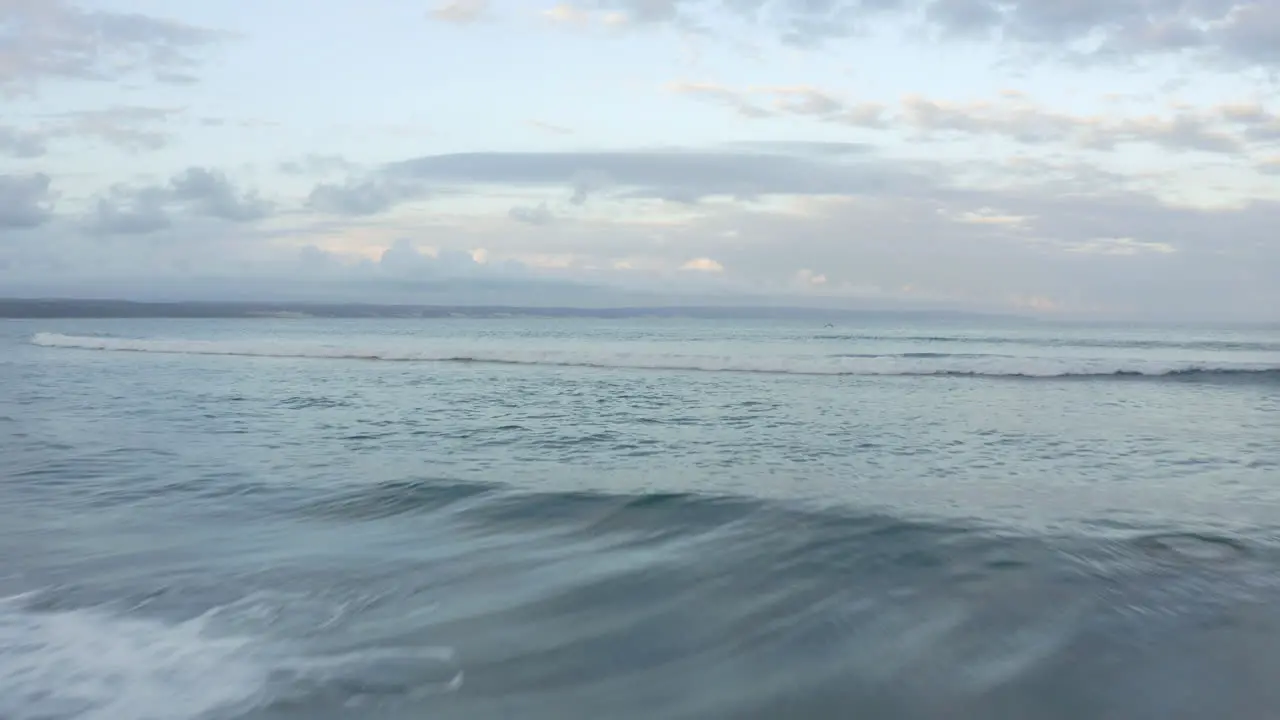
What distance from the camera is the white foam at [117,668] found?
16.3 ft

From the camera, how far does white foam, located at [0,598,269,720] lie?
4.96 meters

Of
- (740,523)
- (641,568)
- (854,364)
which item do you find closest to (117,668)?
(641,568)

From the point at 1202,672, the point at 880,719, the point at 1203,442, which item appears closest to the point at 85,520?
the point at 880,719

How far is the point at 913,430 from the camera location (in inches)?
554

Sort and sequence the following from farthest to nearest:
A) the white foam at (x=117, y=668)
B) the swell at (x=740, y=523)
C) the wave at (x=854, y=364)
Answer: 1. the wave at (x=854, y=364)
2. the swell at (x=740, y=523)
3. the white foam at (x=117, y=668)

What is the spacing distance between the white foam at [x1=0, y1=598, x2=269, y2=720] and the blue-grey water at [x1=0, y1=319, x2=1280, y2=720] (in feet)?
0.07

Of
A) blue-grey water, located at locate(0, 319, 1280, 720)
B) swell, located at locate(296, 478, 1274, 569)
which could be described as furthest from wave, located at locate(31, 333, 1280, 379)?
swell, located at locate(296, 478, 1274, 569)

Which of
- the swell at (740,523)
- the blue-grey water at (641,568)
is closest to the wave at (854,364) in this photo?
the blue-grey water at (641,568)

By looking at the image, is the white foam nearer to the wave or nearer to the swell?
the swell

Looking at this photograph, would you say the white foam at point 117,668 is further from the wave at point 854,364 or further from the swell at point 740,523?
the wave at point 854,364

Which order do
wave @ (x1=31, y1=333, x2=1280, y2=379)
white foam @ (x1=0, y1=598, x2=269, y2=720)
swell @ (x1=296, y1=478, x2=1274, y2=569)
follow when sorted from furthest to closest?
wave @ (x1=31, y1=333, x2=1280, y2=379), swell @ (x1=296, y1=478, x2=1274, y2=569), white foam @ (x1=0, y1=598, x2=269, y2=720)

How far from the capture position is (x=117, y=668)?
5.40 metres

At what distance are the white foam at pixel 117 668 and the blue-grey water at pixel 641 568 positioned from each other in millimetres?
21

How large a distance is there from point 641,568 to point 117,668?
3.62 meters
